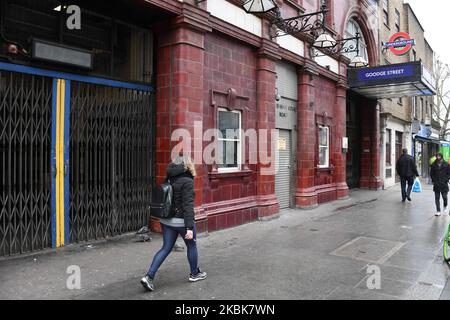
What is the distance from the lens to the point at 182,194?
185 inches

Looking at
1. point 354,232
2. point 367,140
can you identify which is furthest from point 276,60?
point 367,140

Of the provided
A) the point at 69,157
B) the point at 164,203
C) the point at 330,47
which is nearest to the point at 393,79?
the point at 330,47

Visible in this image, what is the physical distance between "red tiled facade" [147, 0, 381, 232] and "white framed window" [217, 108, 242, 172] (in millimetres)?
169

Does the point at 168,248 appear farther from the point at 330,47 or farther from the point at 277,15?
the point at 330,47

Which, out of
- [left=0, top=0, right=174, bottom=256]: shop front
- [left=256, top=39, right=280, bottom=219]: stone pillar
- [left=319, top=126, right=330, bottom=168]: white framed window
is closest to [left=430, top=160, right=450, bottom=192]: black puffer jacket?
[left=319, top=126, right=330, bottom=168]: white framed window

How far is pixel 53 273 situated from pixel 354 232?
593 cm

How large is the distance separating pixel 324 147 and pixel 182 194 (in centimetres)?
975

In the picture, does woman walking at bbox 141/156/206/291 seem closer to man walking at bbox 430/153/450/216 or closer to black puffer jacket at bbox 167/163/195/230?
black puffer jacket at bbox 167/163/195/230

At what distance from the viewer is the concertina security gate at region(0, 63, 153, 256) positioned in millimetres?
5844

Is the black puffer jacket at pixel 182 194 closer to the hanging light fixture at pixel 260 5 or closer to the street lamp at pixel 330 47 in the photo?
the hanging light fixture at pixel 260 5

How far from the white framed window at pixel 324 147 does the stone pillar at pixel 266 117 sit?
3818 mm

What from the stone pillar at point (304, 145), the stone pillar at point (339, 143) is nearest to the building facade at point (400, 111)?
the stone pillar at point (339, 143)

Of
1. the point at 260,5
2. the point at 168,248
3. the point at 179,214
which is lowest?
the point at 168,248

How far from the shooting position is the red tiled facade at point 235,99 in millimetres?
7520
